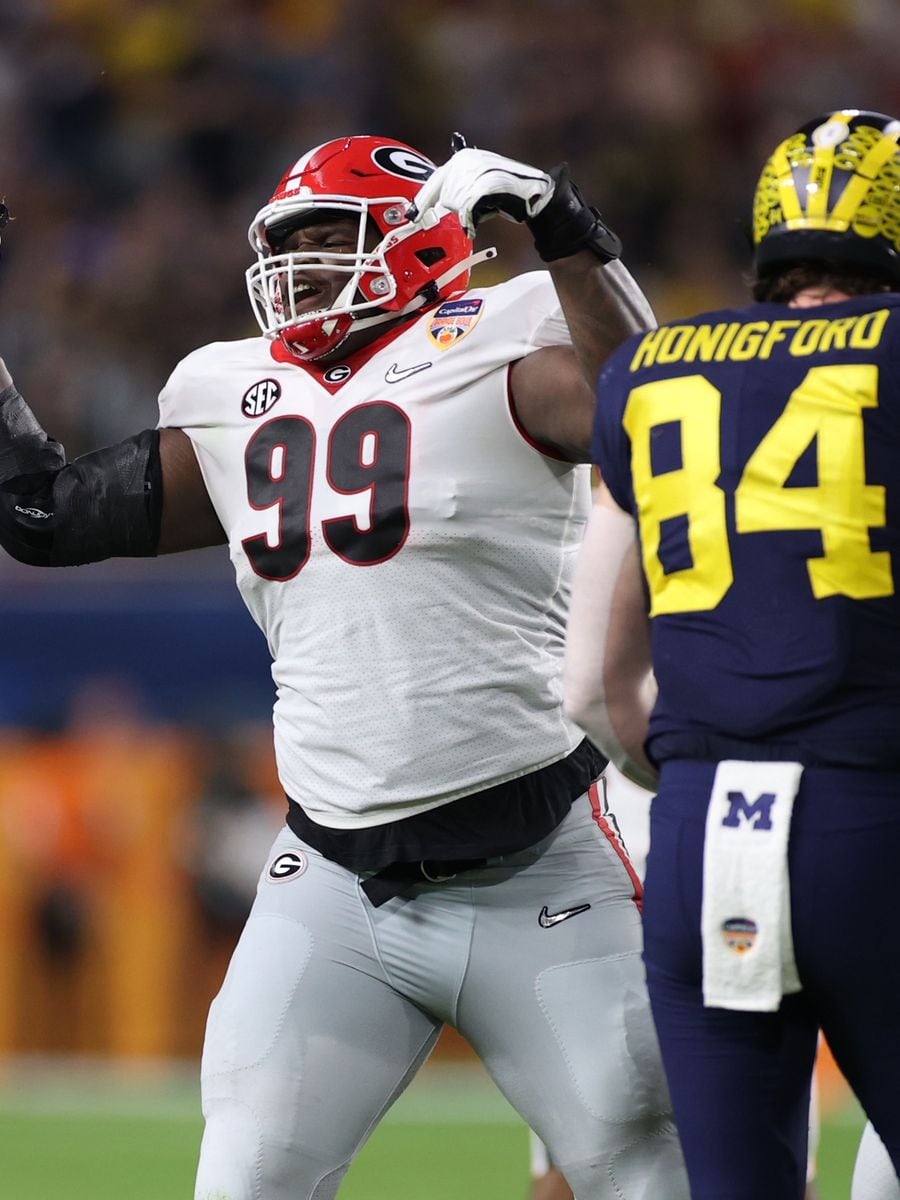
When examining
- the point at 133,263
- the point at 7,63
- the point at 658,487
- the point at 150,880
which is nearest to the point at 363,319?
the point at 658,487

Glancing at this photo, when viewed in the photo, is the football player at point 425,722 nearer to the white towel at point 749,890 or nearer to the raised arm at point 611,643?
the raised arm at point 611,643

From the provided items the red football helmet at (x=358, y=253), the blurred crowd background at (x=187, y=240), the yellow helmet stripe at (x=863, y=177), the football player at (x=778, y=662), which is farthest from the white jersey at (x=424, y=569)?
the blurred crowd background at (x=187, y=240)

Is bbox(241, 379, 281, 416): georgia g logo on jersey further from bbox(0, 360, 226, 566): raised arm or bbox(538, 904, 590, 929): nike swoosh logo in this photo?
bbox(538, 904, 590, 929): nike swoosh logo

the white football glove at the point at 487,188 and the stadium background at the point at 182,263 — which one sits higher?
the white football glove at the point at 487,188

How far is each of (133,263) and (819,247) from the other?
6.67 m

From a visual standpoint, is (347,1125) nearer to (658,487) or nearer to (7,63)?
(658,487)

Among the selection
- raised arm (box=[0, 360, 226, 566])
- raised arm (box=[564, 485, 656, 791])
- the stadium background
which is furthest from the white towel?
the stadium background

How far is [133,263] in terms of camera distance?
8.54 metres

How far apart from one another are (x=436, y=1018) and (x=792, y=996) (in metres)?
0.92

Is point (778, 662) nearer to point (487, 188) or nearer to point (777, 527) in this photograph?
point (777, 527)

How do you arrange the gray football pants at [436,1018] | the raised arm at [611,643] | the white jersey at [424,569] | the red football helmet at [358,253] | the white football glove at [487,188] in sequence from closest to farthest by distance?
the raised arm at [611,643] → the white football glove at [487,188] → the gray football pants at [436,1018] → the white jersey at [424,569] → the red football helmet at [358,253]

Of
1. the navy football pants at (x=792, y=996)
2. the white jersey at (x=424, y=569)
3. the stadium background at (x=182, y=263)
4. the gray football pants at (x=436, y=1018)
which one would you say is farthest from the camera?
the stadium background at (x=182, y=263)

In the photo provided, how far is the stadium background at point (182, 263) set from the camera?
665 centimetres

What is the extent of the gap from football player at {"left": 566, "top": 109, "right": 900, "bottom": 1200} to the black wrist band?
502 millimetres
